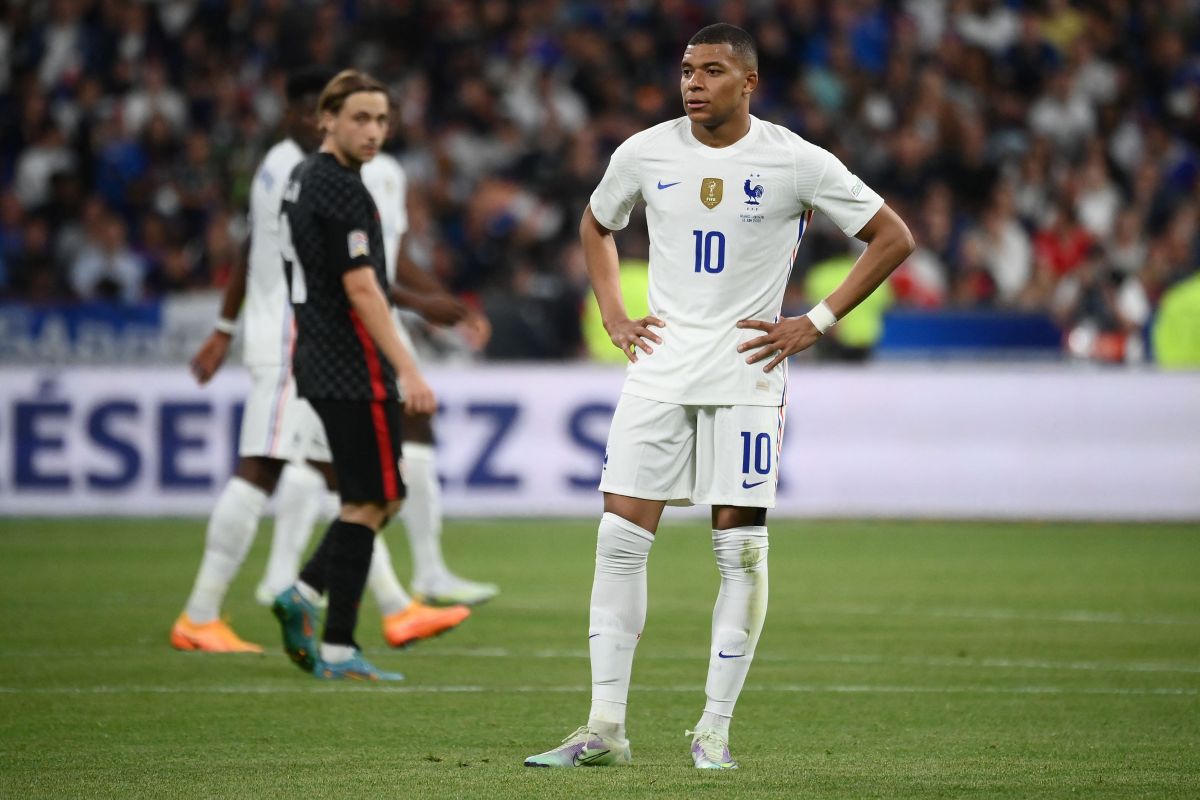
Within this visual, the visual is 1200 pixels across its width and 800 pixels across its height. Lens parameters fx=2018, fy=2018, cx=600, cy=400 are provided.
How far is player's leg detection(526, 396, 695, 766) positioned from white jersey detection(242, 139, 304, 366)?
10.7 feet

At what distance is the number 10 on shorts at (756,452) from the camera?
5.88 meters

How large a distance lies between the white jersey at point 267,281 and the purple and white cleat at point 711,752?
366 cm

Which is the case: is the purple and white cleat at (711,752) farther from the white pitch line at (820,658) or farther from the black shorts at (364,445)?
the white pitch line at (820,658)

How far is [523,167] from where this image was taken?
20.7m

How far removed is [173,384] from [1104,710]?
9.80m

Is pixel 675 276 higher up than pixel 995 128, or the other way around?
pixel 995 128

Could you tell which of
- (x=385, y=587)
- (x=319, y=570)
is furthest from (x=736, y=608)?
(x=385, y=587)

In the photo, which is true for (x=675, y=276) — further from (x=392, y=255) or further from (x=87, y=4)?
(x=87, y=4)

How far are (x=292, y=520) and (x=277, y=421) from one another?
3.76 ft

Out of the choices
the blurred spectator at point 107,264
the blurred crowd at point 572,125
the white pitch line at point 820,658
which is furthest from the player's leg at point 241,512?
the blurred spectator at point 107,264

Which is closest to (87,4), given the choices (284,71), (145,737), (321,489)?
(284,71)

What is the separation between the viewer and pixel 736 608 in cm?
598

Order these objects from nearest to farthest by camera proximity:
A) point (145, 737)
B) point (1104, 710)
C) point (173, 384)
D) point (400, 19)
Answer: point (145, 737)
point (1104, 710)
point (173, 384)
point (400, 19)

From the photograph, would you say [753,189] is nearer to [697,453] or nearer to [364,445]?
[697,453]
